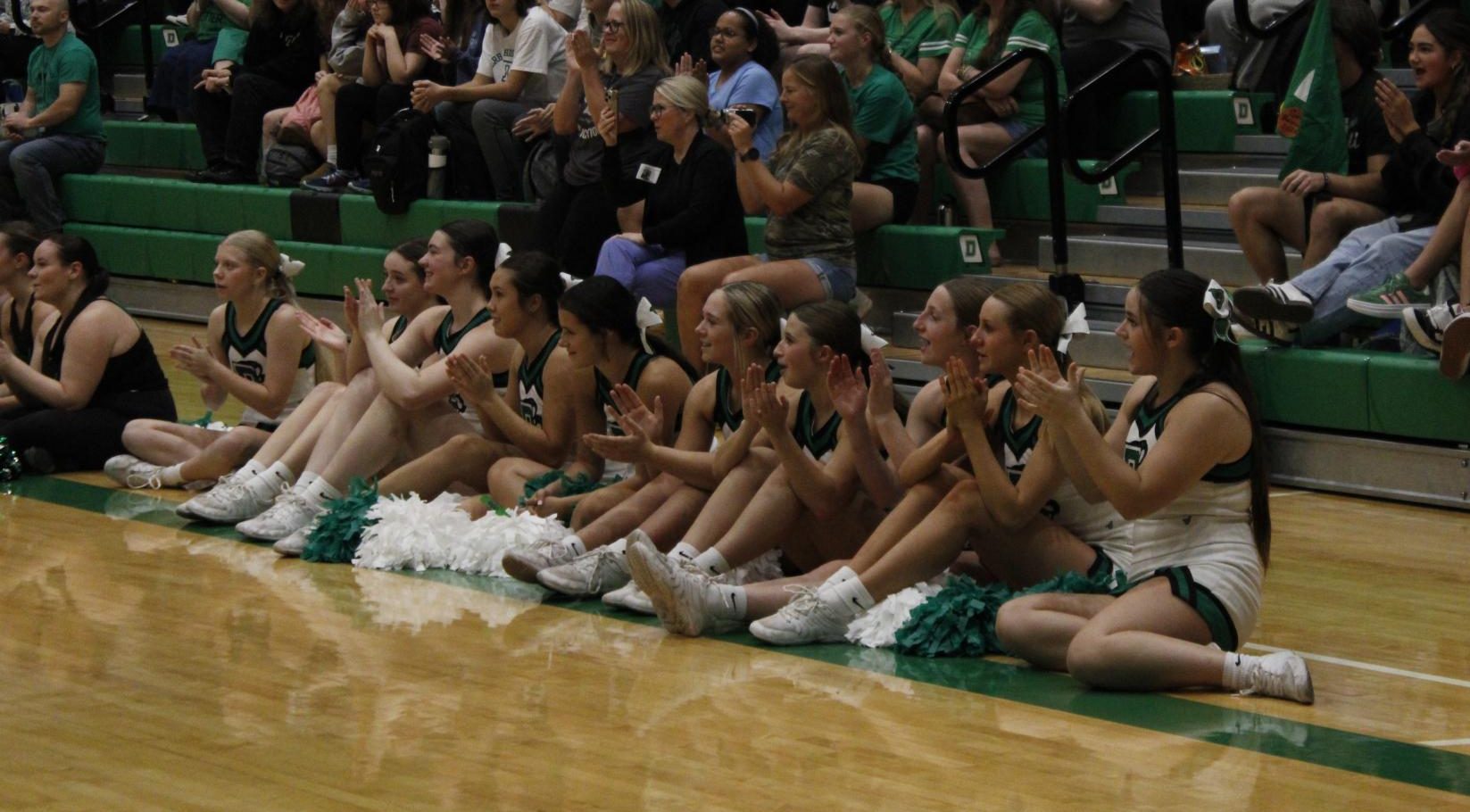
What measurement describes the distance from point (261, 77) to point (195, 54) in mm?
1157

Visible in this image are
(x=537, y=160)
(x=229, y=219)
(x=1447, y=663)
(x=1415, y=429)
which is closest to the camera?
(x=1447, y=663)

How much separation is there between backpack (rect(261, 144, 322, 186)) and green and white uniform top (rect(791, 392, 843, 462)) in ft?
18.6

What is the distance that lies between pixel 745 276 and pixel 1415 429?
2.17m

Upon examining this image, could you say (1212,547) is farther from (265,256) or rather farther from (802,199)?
(265,256)

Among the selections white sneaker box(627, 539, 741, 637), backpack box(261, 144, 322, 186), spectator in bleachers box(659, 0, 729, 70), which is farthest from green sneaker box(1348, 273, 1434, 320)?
backpack box(261, 144, 322, 186)

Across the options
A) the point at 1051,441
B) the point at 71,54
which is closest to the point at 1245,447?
the point at 1051,441

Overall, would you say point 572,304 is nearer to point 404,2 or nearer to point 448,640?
point 448,640

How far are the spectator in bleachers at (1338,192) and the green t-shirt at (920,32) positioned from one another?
172 cm

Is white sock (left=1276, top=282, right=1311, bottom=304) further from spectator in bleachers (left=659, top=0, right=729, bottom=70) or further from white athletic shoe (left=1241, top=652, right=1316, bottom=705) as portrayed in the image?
spectator in bleachers (left=659, top=0, right=729, bottom=70)

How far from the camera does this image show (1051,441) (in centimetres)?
448

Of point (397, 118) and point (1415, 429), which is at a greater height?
point (397, 118)

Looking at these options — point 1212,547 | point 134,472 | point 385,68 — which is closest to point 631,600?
point 1212,547

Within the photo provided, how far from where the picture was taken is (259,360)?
6.68 meters

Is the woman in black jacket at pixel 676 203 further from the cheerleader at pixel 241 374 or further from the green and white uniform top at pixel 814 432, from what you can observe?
the green and white uniform top at pixel 814 432
